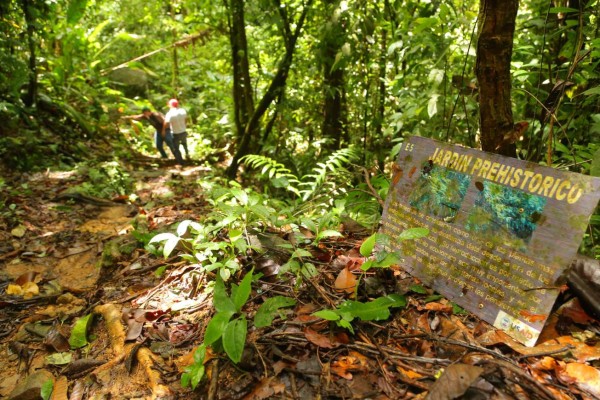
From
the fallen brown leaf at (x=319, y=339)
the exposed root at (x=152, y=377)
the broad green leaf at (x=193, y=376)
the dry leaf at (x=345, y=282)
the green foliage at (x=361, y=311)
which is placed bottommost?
the exposed root at (x=152, y=377)

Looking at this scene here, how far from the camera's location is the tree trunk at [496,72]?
193 cm

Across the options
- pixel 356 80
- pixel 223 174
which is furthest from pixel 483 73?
pixel 223 174

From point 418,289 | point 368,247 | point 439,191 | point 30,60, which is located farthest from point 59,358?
point 30,60

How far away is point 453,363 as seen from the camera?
155cm

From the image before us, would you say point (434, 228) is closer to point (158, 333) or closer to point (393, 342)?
point (393, 342)

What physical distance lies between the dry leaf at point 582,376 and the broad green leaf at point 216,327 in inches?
55.0

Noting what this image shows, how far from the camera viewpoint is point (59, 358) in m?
2.18

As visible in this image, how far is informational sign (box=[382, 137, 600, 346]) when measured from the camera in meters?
1.60

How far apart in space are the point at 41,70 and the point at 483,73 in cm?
921

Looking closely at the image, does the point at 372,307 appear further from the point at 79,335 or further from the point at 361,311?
the point at 79,335

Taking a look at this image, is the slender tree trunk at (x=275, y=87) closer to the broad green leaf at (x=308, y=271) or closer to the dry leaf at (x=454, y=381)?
the broad green leaf at (x=308, y=271)

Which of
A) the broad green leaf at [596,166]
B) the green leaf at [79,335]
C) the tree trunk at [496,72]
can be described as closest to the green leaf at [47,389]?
the green leaf at [79,335]

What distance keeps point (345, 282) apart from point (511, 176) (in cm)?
100

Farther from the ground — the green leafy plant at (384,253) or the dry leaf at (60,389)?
the green leafy plant at (384,253)
